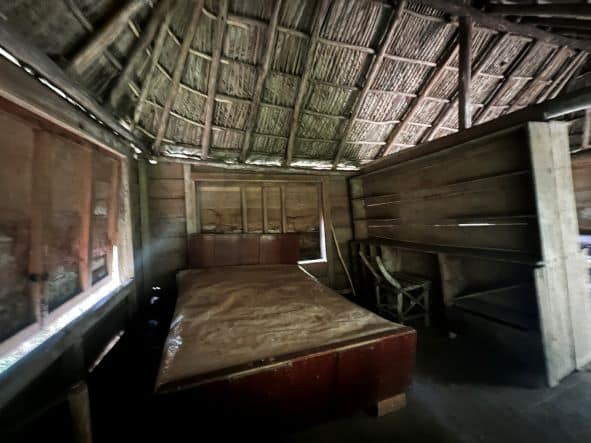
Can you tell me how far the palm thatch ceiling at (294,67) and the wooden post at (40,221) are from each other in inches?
25.1

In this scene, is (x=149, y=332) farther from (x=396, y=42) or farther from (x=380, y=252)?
(x=396, y=42)

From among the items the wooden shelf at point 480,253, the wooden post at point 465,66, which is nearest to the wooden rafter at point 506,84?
the wooden post at point 465,66

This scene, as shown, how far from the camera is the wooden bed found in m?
1.18

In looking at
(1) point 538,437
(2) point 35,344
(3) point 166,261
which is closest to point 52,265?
(2) point 35,344

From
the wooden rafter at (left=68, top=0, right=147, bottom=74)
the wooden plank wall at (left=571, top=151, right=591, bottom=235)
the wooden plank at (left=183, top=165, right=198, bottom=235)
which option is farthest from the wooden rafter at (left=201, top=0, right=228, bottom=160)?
the wooden plank wall at (left=571, top=151, right=591, bottom=235)

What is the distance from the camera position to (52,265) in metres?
1.57

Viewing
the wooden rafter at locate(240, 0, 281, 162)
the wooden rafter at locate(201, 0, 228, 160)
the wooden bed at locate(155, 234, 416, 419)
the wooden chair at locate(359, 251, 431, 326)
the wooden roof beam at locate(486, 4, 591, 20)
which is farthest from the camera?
the wooden chair at locate(359, 251, 431, 326)

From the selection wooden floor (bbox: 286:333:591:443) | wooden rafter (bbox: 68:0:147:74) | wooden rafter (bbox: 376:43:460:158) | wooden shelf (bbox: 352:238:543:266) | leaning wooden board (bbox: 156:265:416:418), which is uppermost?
wooden rafter (bbox: 376:43:460:158)

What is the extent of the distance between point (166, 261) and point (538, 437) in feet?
13.5

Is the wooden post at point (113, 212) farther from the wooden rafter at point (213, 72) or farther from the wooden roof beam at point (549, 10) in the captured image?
the wooden roof beam at point (549, 10)

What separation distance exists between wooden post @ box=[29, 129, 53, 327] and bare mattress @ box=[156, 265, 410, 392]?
2.50 ft

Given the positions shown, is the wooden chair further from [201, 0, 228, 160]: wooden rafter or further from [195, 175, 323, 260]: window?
[201, 0, 228, 160]: wooden rafter

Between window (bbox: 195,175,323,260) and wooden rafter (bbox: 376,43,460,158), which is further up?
wooden rafter (bbox: 376,43,460,158)

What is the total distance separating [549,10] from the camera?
2.62 metres
